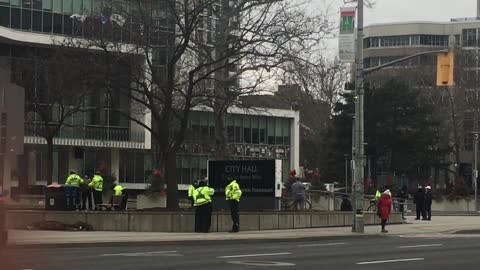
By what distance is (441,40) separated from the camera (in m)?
130

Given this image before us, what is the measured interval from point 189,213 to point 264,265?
11.2 metres

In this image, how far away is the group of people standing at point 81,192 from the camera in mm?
28828

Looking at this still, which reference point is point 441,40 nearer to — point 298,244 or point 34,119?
point 34,119

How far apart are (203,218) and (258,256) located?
26.1 ft

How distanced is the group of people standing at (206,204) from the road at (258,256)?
95.3 inches

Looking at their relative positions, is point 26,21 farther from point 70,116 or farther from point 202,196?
point 202,196

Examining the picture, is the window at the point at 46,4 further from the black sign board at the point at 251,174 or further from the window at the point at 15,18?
the black sign board at the point at 251,174

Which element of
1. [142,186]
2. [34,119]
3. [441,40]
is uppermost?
[441,40]

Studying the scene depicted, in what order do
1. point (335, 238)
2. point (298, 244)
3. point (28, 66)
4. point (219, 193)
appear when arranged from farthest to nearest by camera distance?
point (28, 66) < point (219, 193) < point (335, 238) < point (298, 244)

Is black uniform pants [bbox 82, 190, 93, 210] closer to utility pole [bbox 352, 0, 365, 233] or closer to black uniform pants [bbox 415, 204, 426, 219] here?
utility pole [bbox 352, 0, 365, 233]

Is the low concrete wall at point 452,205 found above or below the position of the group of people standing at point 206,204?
below

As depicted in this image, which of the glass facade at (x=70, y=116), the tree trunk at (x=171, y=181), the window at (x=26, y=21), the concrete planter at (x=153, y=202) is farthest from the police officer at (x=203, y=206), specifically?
the window at (x=26, y=21)

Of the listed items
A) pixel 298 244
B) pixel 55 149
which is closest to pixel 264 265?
pixel 298 244

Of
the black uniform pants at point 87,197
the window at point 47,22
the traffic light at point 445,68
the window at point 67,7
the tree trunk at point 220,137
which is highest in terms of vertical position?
the window at point 67,7
